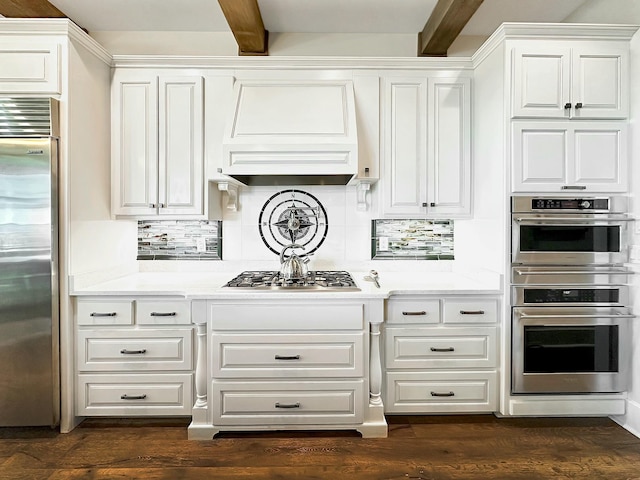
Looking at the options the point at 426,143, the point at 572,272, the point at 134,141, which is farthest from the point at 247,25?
the point at 572,272

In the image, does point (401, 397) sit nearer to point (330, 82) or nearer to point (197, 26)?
point (330, 82)

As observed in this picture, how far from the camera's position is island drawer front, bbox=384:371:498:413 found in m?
2.32

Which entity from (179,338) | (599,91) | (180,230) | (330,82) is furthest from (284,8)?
(179,338)

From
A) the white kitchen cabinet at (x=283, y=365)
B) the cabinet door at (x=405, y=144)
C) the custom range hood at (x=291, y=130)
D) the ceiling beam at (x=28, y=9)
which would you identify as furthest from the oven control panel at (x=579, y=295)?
the ceiling beam at (x=28, y=9)

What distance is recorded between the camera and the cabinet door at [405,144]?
261 cm

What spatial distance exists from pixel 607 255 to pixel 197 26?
3263mm

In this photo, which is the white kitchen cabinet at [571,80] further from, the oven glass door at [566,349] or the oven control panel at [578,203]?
the oven glass door at [566,349]

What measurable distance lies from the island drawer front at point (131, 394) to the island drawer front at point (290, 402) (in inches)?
11.7

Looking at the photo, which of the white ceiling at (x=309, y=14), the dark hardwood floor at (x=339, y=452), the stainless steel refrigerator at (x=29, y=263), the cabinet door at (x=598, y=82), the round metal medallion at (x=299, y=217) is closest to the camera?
the dark hardwood floor at (x=339, y=452)

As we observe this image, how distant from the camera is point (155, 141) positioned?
2.59m

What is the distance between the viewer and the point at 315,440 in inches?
84.6

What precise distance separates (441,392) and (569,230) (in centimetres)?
127

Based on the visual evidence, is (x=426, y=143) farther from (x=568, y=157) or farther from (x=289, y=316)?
(x=289, y=316)

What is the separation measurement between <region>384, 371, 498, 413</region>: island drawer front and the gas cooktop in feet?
2.09
